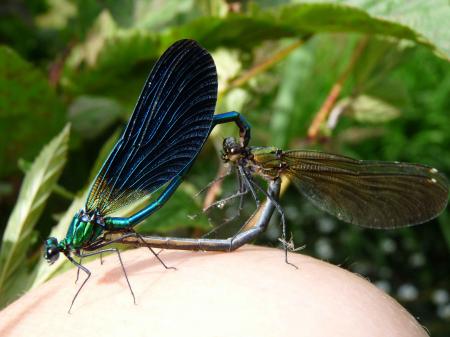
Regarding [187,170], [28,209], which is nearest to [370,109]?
[187,170]

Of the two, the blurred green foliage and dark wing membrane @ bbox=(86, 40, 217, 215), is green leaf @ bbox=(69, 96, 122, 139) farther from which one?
dark wing membrane @ bbox=(86, 40, 217, 215)

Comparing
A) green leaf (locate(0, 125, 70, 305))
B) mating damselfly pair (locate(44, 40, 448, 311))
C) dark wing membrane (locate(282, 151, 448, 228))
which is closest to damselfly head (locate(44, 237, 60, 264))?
mating damselfly pair (locate(44, 40, 448, 311))

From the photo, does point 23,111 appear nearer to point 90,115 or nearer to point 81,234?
point 90,115

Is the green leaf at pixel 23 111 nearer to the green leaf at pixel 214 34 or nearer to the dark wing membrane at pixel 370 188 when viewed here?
the green leaf at pixel 214 34

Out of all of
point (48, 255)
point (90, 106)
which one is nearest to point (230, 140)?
point (48, 255)

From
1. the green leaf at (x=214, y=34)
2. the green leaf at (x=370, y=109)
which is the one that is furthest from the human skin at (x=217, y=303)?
the green leaf at (x=370, y=109)

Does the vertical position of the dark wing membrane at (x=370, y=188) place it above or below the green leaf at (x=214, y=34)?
below
